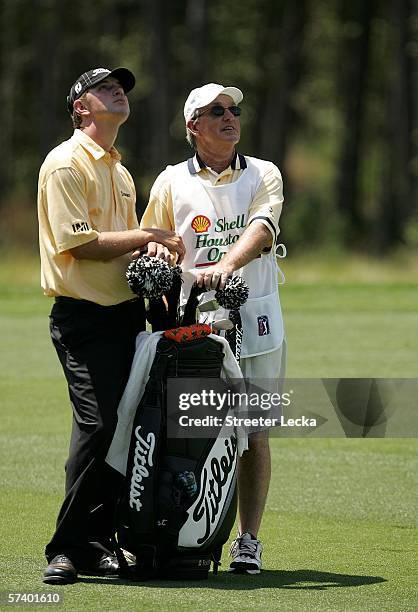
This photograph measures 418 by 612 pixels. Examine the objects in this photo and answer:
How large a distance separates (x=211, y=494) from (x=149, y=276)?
2.95ft

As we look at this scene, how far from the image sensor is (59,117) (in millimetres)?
51312

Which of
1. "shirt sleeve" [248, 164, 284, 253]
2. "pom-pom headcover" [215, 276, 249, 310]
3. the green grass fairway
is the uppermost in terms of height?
"shirt sleeve" [248, 164, 284, 253]

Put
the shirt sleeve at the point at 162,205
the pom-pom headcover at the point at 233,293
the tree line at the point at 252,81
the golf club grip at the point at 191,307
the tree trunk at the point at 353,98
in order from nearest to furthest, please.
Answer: the pom-pom headcover at the point at 233,293 → the golf club grip at the point at 191,307 → the shirt sleeve at the point at 162,205 → the tree line at the point at 252,81 → the tree trunk at the point at 353,98

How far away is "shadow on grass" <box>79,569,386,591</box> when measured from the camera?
5.21 m

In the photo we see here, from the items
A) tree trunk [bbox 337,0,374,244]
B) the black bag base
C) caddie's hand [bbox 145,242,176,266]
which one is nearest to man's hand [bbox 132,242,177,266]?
caddie's hand [bbox 145,242,176,266]

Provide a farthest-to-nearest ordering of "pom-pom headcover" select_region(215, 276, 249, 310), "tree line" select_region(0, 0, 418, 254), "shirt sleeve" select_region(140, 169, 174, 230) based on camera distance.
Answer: "tree line" select_region(0, 0, 418, 254)
"shirt sleeve" select_region(140, 169, 174, 230)
"pom-pom headcover" select_region(215, 276, 249, 310)

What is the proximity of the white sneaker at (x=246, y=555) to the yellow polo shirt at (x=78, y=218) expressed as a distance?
3.69 ft

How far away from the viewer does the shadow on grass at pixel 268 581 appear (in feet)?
17.1

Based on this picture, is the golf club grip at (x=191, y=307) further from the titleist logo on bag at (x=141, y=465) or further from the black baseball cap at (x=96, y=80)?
the black baseball cap at (x=96, y=80)

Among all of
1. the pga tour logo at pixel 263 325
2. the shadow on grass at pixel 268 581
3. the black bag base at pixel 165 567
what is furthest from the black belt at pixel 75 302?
the shadow on grass at pixel 268 581

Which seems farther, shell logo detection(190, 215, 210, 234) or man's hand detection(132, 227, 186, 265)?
shell logo detection(190, 215, 210, 234)

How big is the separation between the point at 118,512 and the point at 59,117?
46.9m

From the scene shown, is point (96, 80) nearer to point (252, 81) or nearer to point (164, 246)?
point (164, 246)

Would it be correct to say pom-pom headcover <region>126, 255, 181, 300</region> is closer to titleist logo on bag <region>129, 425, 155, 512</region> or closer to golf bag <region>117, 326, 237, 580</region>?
golf bag <region>117, 326, 237, 580</region>
